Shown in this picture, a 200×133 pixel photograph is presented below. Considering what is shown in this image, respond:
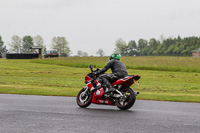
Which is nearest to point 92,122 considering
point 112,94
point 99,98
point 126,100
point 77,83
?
point 126,100

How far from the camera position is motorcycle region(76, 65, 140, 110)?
34.6 ft

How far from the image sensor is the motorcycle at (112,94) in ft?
34.6

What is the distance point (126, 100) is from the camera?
10.6 m

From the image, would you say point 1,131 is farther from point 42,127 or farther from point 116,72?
point 116,72

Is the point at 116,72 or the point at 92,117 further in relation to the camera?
the point at 116,72

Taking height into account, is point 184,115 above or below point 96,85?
below

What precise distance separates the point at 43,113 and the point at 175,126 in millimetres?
3996

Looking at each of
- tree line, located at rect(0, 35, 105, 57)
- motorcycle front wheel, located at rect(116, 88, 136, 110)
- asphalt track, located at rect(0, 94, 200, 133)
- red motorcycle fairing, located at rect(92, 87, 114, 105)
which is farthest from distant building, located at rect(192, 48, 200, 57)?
asphalt track, located at rect(0, 94, 200, 133)

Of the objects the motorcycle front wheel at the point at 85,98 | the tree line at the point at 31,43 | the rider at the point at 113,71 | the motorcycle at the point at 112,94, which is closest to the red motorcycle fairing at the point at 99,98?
the motorcycle at the point at 112,94

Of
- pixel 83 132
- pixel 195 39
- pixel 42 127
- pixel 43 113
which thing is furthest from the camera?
pixel 195 39

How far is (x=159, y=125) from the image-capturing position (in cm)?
780

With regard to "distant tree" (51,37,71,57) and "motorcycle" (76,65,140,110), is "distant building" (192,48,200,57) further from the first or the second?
"motorcycle" (76,65,140,110)

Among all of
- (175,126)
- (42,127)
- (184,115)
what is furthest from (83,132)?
(184,115)

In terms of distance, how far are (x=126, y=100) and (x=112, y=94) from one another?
542 millimetres
